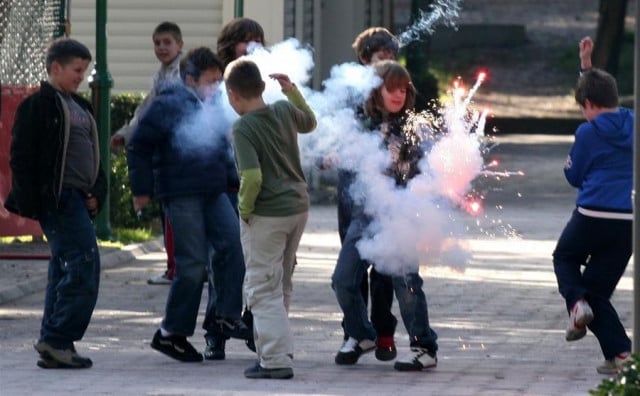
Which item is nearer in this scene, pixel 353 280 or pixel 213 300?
pixel 353 280

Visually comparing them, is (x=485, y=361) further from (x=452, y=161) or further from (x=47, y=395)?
(x=47, y=395)

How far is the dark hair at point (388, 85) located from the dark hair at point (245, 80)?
2.33ft

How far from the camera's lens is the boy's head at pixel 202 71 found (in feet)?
28.8

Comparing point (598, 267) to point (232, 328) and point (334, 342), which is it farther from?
point (232, 328)

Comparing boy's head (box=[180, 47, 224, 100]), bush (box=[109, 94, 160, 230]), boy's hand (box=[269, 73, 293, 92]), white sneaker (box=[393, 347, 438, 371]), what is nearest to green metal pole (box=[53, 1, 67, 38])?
bush (box=[109, 94, 160, 230])

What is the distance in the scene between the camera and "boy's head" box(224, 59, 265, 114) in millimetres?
8047

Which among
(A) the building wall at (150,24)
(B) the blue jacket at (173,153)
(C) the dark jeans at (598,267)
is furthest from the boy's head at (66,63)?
(A) the building wall at (150,24)

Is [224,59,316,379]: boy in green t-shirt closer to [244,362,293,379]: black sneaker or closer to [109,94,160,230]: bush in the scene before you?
[244,362,293,379]: black sneaker

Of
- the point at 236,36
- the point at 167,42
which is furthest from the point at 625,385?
the point at 167,42

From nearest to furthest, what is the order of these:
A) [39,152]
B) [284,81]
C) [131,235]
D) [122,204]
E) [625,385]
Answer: [625,385] < [284,81] < [39,152] < [131,235] < [122,204]

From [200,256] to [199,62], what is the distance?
→ 1117 millimetres

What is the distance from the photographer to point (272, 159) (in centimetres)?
805

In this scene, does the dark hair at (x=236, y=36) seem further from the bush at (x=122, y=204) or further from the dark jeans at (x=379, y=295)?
the bush at (x=122, y=204)

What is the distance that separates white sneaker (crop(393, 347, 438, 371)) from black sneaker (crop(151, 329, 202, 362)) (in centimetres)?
122
